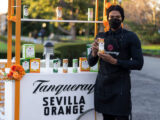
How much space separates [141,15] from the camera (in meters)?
24.8

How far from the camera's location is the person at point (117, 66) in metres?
3.25

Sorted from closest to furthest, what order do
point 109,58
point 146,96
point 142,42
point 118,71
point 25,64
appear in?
point 109,58 → point 118,71 → point 25,64 → point 146,96 → point 142,42

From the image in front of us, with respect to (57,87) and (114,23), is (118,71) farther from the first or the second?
(57,87)

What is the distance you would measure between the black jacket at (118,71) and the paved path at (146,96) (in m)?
2.83

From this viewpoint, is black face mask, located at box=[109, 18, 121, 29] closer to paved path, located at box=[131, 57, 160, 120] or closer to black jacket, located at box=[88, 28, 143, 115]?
black jacket, located at box=[88, 28, 143, 115]

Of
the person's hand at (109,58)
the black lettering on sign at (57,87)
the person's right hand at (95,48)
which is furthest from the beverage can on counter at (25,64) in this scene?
the person's hand at (109,58)

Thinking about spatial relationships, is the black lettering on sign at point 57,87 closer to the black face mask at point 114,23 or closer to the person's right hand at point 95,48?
the person's right hand at point 95,48

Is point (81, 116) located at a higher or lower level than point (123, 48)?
lower

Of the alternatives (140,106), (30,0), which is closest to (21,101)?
(140,106)

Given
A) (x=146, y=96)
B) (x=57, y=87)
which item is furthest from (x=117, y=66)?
(x=146, y=96)

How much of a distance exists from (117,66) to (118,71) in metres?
0.06

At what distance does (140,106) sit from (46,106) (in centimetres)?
355

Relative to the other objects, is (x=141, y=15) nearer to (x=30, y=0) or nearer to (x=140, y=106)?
(x=30, y=0)

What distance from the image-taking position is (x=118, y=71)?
10.8 feet
